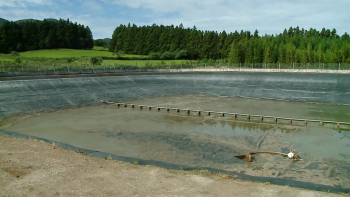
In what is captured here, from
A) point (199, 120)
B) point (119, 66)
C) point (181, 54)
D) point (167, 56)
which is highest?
point (181, 54)

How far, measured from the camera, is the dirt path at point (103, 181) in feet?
22.5

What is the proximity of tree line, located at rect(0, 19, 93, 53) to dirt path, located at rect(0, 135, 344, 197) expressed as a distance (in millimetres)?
56804

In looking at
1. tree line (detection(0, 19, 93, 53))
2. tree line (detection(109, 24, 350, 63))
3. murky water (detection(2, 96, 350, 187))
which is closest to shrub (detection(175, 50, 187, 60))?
tree line (detection(109, 24, 350, 63))

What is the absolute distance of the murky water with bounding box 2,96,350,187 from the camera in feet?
33.9

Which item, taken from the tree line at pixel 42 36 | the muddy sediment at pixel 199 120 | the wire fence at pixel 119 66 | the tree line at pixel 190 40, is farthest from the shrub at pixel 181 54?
the muddy sediment at pixel 199 120

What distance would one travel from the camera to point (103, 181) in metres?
7.52

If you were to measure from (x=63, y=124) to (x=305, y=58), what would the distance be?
147 feet

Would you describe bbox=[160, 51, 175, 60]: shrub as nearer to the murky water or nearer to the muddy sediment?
the muddy sediment

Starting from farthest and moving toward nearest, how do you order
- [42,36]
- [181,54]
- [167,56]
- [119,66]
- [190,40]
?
[190,40] → [181,54] → [167,56] → [42,36] → [119,66]

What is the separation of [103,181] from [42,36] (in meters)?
66.5

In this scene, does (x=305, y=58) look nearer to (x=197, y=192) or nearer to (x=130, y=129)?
(x=130, y=129)

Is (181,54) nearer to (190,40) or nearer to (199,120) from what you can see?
(190,40)

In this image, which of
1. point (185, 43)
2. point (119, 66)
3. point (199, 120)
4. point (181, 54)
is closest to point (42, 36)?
point (119, 66)

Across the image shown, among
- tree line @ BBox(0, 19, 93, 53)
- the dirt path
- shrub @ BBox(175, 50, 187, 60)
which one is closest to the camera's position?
the dirt path
